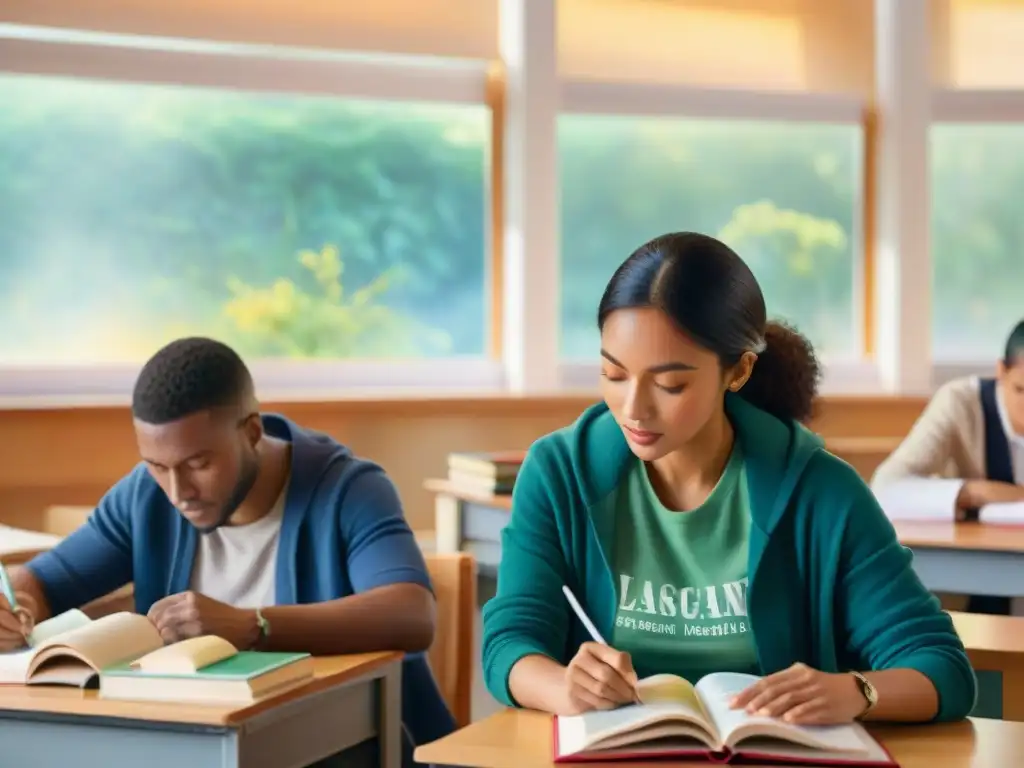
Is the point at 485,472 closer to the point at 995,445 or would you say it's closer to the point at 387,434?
the point at 387,434

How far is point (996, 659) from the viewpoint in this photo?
238cm

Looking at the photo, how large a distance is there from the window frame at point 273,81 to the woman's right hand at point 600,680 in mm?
2755

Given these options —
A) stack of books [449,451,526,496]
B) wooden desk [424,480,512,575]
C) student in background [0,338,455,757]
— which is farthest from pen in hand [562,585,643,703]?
stack of books [449,451,526,496]

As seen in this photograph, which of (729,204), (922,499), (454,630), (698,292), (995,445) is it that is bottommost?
(454,630)

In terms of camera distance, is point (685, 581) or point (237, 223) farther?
point (237, 223)

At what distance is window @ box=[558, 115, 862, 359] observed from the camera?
4863 mm

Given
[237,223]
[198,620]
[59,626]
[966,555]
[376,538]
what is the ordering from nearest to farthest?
[198,620] < [59,626] < [376,538] < [966,555] < [237,223]

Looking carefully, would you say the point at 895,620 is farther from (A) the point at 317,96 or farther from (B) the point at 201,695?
(A) the point at 317,96

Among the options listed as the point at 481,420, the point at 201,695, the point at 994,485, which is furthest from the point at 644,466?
the point at 481,420

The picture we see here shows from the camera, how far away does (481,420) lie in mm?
4566

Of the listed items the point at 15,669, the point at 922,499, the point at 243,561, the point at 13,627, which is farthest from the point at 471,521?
the point at 15,669

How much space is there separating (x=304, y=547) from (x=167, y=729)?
25.9 inches

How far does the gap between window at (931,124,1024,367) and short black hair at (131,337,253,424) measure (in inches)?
138

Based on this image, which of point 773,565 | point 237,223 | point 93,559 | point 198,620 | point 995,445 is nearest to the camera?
point 773,565
